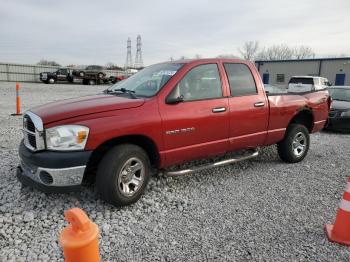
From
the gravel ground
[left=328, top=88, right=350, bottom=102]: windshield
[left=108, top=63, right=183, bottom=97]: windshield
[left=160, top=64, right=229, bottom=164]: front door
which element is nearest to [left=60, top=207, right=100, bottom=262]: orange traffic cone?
the gravel ground

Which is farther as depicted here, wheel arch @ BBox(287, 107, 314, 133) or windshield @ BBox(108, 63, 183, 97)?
wheel arch @ BBox(287, 107, 314, 133)

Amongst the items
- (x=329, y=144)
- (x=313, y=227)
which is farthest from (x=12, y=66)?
(x=313, y=227)

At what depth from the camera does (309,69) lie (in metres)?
34.3

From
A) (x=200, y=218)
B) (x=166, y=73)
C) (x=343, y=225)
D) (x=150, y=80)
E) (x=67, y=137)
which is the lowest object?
(x=200, y=218)

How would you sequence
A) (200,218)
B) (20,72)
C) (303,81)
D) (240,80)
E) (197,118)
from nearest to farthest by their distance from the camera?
(200,218) < (197,118) < (240,80) < (303,81) < (20,72)

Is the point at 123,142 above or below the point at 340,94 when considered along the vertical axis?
below

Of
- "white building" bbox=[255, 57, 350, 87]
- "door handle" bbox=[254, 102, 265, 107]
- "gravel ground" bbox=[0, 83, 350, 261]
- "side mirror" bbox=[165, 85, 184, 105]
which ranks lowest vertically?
"gravel ground" bbox=[0, 83, 350, 261]

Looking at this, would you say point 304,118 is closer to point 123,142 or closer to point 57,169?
point 123,142

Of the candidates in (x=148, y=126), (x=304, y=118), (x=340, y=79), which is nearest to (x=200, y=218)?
(x=148, y=126)

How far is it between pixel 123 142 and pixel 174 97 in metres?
0.87

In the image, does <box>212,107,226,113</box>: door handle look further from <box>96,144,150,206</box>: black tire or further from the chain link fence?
the chain link fence

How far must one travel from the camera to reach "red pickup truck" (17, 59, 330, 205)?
330 cm

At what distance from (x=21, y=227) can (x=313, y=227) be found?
3177 mm

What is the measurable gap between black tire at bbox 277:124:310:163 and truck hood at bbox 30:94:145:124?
299cm
